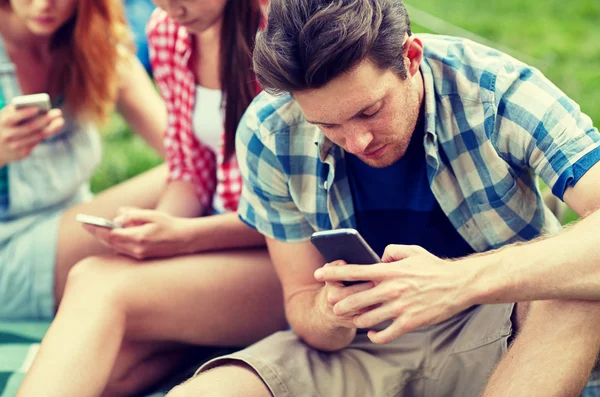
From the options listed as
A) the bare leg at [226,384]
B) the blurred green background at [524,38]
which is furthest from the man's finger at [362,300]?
the blurred green background at [524,38]

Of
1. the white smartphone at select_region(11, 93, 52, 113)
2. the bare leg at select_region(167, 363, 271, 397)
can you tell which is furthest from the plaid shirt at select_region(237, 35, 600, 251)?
the white smartphone at select_region(11, 93, 52, 113)

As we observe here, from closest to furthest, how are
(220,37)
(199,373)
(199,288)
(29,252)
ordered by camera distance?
(199,373) < (199,288) < (220,37) < (29,252)

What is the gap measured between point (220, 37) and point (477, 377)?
47.4 inches

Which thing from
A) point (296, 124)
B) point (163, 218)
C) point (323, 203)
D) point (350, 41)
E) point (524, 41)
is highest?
point (350, 41)

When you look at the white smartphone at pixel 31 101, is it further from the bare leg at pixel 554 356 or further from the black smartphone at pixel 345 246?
the bare leg at pixel 554 356

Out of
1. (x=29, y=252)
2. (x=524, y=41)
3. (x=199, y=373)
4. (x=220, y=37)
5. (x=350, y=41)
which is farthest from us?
(x=524, y=41)

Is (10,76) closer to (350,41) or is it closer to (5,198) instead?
(5,198)

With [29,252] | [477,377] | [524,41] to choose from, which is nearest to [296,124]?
[477,377]

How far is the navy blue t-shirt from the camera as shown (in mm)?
2109

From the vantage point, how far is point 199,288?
2.35 meters

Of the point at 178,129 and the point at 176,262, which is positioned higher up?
the point at 178,129

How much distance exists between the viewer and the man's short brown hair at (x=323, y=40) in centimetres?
177

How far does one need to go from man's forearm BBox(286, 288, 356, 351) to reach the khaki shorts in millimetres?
32

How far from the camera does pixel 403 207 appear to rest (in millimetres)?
2156
